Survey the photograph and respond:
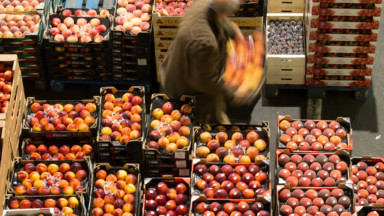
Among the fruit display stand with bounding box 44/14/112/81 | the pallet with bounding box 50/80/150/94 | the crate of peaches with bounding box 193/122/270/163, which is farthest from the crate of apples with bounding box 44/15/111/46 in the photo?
the crate of peaches with bounding box 193/122/270/163

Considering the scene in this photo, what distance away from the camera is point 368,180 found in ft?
23.9

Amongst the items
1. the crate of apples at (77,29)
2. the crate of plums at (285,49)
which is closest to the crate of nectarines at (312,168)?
the crate of plums at (285,49)

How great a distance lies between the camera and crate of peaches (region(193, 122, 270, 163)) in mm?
7248

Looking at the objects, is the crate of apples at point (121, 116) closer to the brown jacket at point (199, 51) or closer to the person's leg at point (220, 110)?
the brown jacket at point (199, 51)

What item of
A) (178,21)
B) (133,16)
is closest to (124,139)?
(178,21)

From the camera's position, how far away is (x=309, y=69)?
8.88 m

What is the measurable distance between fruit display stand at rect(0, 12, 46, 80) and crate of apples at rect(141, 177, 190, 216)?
8.74 ft

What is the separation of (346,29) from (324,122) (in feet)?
5.02

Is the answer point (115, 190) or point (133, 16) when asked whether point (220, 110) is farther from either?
point (133, 16)

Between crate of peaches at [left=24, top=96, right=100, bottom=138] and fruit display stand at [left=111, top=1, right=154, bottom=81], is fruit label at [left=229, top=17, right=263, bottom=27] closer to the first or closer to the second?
fruit display stand at [left=111, top=1, right=154, bottom=81]

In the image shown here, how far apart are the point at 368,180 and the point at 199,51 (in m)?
2.18

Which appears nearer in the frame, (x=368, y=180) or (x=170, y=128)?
(x=368, y=180)

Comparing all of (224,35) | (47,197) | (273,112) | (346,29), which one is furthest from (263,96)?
(47,197)

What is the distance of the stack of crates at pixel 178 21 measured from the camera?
8.64 m
